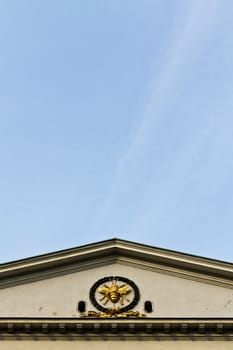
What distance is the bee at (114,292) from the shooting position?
100.0 feet

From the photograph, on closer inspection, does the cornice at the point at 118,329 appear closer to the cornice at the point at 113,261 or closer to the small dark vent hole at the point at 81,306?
the small dark vent hole at the point at 81,306

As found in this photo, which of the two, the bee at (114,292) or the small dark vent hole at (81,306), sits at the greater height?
the bee at (114,292)

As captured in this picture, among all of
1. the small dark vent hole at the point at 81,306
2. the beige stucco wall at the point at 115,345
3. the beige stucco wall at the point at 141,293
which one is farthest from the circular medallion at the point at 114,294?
the beige stucco wall at the point at 115,345

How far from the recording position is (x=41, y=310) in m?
30.0

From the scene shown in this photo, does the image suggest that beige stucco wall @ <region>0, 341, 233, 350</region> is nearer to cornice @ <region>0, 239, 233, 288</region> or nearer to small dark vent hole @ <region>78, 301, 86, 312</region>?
small dark vent hole @ <region>78, 301, 86, 312</region>

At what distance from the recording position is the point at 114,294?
30.6 metres

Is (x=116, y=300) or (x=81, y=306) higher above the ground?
(x=116, y=300)

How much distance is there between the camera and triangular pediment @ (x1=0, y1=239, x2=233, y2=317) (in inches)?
1187

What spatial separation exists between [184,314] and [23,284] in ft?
20.8

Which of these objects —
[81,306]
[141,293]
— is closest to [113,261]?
[141,293]

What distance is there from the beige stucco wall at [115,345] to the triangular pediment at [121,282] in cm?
132

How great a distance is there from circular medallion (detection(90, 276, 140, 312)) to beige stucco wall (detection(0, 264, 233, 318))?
23 cm

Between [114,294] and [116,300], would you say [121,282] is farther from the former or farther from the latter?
[116,300]

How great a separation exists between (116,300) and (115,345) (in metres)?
2.17
